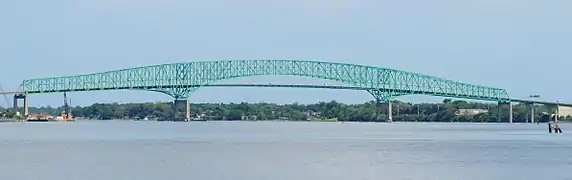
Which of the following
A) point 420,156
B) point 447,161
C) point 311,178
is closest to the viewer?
point 311,178

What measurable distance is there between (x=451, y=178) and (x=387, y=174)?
2751 millimetres

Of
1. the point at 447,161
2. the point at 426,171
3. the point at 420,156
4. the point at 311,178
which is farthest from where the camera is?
the point at 420,156

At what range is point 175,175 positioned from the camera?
A: 42.4 meters

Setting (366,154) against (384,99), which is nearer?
(366,154)

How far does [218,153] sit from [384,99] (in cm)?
13983

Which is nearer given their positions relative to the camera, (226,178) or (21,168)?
(226,178)

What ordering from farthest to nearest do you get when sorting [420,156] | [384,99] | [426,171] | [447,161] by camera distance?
[384,99] < [420,156] < [447,161] < [426,171]

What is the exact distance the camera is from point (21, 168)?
46.2 metres

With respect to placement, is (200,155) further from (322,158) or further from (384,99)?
(384,99)

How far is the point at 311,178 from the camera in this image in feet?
135

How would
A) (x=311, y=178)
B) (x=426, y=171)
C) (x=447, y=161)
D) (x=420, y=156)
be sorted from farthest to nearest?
(x=420, y=156) → (x=447, y=161) → (x=426, y=171) → (x=311, y=178)

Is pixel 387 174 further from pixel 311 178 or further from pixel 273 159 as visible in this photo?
pixel 273 159

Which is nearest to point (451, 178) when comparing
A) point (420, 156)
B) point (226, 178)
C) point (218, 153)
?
point (226, 178)

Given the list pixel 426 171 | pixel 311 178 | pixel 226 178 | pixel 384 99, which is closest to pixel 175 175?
pixel 226 178
